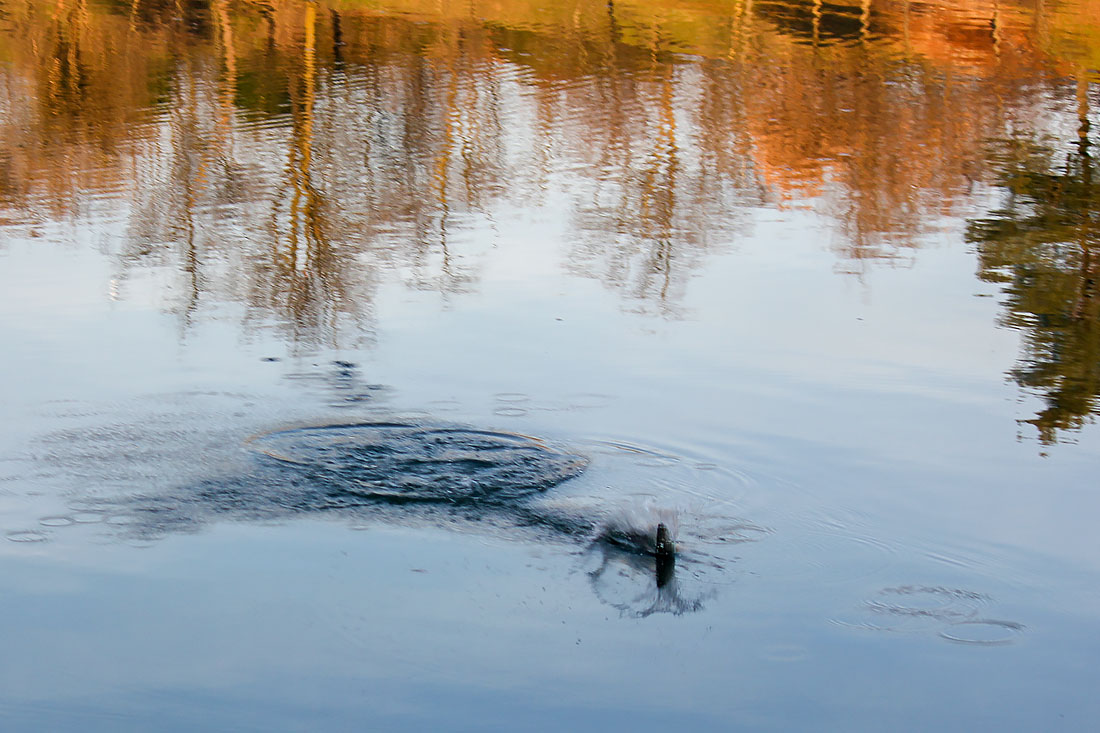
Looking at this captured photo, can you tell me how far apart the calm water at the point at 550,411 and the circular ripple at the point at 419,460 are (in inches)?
2.2

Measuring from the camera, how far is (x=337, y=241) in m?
16.9

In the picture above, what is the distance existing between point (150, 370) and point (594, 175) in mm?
10938

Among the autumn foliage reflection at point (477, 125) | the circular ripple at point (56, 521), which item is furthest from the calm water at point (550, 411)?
the autumn foliage reflection at point (477, 125)

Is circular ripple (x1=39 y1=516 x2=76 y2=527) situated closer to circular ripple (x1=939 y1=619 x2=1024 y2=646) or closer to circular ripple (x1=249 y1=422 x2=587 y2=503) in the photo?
circular ripple (x1=249 y1=422 x2=587 y2=503)

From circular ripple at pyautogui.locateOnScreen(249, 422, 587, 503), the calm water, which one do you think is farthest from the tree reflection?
circular ripple at pyautogui.locateOnScreen(249, 422, 587, 503)

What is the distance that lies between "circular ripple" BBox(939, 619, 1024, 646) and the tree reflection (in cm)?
384

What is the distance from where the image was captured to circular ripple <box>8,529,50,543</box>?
7.85 m

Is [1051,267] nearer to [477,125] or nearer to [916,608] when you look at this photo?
[916,608]

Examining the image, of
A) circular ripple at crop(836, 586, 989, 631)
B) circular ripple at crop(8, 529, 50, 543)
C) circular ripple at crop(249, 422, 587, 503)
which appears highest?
circular ripple at crop(249, 422, 587, 503)

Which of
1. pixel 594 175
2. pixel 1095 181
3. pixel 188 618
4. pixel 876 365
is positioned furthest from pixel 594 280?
pixel 1095 181

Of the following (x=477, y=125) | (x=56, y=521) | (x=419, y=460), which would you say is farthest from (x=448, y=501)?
(x=477, y=125)

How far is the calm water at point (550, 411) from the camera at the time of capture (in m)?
6.68

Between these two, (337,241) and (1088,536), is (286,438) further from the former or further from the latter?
(337,241)

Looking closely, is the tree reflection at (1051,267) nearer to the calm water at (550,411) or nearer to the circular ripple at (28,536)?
the calm water at (550,411)
